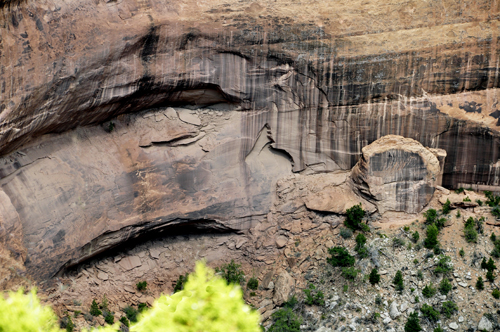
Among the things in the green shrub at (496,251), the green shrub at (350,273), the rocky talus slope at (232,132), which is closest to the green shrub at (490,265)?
the green shrub at (496,251)

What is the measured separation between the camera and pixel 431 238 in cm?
2231

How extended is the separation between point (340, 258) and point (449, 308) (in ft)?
15.8

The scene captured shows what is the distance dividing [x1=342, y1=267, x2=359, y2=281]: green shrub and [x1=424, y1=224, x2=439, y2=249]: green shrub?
3.28m

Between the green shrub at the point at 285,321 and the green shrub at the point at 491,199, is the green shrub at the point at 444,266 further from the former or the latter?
the green shrub at the point at 285,321

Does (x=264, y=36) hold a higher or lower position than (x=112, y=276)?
higher

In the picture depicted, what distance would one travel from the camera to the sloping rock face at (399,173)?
24062 millimetres

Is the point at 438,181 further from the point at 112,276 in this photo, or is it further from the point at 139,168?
the point at 112,276

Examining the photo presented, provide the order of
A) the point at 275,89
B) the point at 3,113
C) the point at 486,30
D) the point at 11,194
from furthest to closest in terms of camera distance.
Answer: the point at 275,89 < the point at 486,30 < the point at 11,194 < the point at 3,113

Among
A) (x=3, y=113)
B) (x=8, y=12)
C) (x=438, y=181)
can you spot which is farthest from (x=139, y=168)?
(x=438, y=181)

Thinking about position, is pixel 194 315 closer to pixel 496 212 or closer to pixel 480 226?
pixel 480 226

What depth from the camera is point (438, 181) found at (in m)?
25.0

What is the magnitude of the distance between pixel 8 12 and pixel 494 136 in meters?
20.9

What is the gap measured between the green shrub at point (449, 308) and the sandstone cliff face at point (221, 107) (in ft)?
21.6

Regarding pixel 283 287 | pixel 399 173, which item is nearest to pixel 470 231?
pixel 399 173
